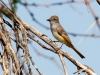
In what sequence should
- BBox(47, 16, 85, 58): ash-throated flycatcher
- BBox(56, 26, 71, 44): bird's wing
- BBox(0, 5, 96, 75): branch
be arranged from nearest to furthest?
1. BBox(0, 5, 96, 75): branch
2. BBox(47, 16, 85, 58): ash-throated flycatcher
3. BBox(56, 26, 71, 44): bird's wing

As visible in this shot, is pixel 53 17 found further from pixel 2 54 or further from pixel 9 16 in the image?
pixel 9 16

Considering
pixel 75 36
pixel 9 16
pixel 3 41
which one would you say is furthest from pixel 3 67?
pixel 75 36

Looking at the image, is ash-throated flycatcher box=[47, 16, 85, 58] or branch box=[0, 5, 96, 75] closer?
branch box=[0, 5, 96, 75]

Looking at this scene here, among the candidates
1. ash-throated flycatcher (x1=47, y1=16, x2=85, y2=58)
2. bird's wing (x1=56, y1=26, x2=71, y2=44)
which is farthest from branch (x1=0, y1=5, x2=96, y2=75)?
bird's wing (x1=56, y1=26, x2=71, y2=44)

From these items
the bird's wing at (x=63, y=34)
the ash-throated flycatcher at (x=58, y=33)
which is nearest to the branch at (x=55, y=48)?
the ash-throated flycatcher at (x=58, y=33)

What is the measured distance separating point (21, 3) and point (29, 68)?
36.9 inches

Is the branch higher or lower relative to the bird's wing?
lower

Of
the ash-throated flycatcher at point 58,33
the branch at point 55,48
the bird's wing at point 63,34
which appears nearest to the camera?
the branch at point 55,48

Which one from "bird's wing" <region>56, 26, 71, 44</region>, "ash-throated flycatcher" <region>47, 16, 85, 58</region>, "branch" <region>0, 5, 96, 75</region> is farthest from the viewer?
"bird's wing" <region>56, 26, 71, 44</region>

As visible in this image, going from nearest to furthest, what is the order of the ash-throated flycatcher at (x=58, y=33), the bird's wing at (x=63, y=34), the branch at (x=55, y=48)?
the branch at (x=55, y=48)
the ash-throated flycatcher at (x=58, y=33)
the bird's wing at (x=63, y=34)

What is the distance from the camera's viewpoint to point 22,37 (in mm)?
2912

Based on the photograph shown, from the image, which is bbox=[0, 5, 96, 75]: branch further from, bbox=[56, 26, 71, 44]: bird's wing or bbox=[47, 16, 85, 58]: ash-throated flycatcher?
bbox=[56, 26, 71, 44]: bird's wing

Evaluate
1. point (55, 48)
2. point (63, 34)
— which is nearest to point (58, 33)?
point (63, 34)

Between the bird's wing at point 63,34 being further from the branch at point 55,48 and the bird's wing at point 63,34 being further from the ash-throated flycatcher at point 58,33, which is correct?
the branch at point 55,48
